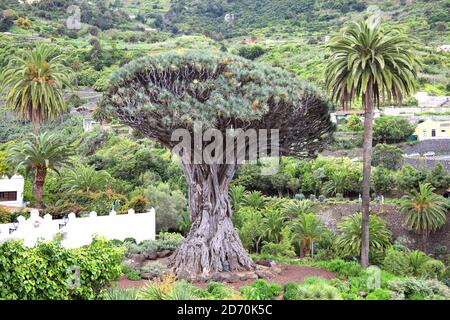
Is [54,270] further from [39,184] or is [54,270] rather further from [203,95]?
[39,184]

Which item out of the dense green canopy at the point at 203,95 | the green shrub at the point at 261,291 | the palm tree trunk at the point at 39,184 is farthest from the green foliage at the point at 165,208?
the green shrub at the point at 261,291

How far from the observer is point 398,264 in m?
28.6

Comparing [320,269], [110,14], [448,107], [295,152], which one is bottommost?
[320,269]

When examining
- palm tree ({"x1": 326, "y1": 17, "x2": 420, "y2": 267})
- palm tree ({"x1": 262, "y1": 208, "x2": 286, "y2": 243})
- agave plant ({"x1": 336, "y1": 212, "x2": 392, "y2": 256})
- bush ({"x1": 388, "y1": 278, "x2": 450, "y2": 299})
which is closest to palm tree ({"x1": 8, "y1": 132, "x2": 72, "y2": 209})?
palm tree ({"x1": 262, "y1": 208, "x2": 286, "y2": 243})

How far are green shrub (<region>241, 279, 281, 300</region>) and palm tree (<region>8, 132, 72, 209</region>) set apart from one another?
51.8ft

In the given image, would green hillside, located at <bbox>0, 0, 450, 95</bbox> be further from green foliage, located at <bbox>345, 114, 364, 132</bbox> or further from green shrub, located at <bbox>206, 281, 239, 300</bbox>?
green shrub, located at <bbox>206, 281, 239, 300</bbox>

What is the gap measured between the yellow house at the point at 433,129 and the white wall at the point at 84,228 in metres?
37.2

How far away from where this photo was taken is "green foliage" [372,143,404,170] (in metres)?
50.6

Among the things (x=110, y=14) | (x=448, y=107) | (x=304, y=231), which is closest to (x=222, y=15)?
(x=110, y=14)

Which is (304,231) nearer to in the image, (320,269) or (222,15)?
(320,269)

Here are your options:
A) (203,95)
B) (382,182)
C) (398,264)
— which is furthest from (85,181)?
(382,182)
